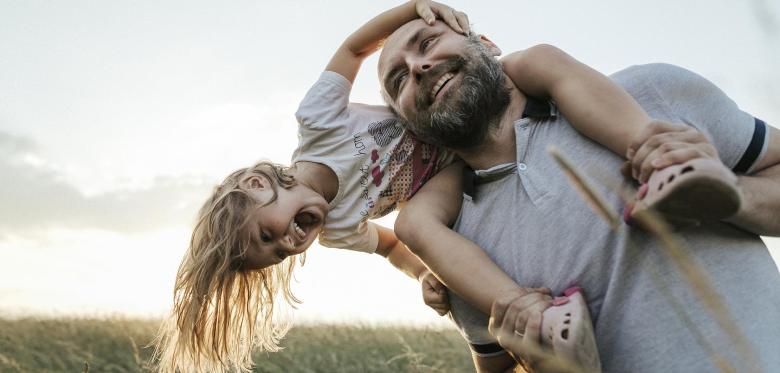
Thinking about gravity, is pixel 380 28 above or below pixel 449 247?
above

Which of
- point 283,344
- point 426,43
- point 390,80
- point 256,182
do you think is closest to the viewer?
point 426,43

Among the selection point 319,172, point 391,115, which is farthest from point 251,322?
point 391,115

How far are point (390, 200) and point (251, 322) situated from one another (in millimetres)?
987

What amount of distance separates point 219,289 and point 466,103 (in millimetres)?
1442

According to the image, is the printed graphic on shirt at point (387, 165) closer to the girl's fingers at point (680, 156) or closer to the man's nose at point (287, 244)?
the man's nose at point (287, 244)

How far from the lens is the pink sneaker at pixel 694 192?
142cm

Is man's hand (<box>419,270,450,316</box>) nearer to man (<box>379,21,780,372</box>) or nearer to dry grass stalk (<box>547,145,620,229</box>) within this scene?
man (<box>379,21,780,372</box>)

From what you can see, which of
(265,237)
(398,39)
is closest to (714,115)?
(398,39)

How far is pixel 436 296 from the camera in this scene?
2760 mm

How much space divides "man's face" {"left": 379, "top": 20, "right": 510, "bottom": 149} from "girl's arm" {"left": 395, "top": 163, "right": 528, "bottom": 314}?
0.68 feet

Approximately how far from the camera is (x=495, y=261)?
245cm

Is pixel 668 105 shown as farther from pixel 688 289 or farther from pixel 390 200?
pixel 390 200

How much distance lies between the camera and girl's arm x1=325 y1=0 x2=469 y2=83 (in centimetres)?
293

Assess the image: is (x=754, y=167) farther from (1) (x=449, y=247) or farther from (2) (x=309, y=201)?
(2) (x=309, y=201)
